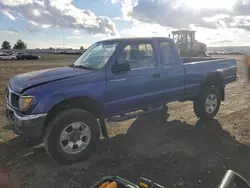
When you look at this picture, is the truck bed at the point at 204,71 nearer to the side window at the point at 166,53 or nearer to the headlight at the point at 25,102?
the side window at the point at 166,53

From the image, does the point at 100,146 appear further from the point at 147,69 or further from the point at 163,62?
the point at 163,62

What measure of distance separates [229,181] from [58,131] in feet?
9.16

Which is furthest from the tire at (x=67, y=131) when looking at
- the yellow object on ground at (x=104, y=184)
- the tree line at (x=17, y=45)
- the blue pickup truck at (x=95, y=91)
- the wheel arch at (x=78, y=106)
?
the tree line at (x=17, y=45)

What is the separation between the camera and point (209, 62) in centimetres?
652

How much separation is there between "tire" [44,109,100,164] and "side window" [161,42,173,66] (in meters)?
2.14

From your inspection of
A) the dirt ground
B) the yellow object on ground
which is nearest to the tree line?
the dirt ground

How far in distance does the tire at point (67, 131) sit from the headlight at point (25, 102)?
0.45 meters

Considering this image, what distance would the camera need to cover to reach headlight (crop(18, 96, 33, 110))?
388 centimetres

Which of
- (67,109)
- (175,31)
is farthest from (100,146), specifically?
(175,31)

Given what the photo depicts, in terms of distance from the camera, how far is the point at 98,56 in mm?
5051

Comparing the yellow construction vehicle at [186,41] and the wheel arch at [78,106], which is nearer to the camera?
the wheel arch at [78,106]

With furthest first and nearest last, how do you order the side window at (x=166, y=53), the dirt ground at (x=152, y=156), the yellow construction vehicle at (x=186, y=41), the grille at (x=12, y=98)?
the yellow construction vehicle at (x=186, y=41) → the side window at (x=166, y=53) → the grille at (x=12, y=98) → the dirt ground at (x=152, y=156)

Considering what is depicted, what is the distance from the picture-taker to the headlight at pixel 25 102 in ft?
12.7

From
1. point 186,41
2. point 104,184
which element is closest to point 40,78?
point 104,184
